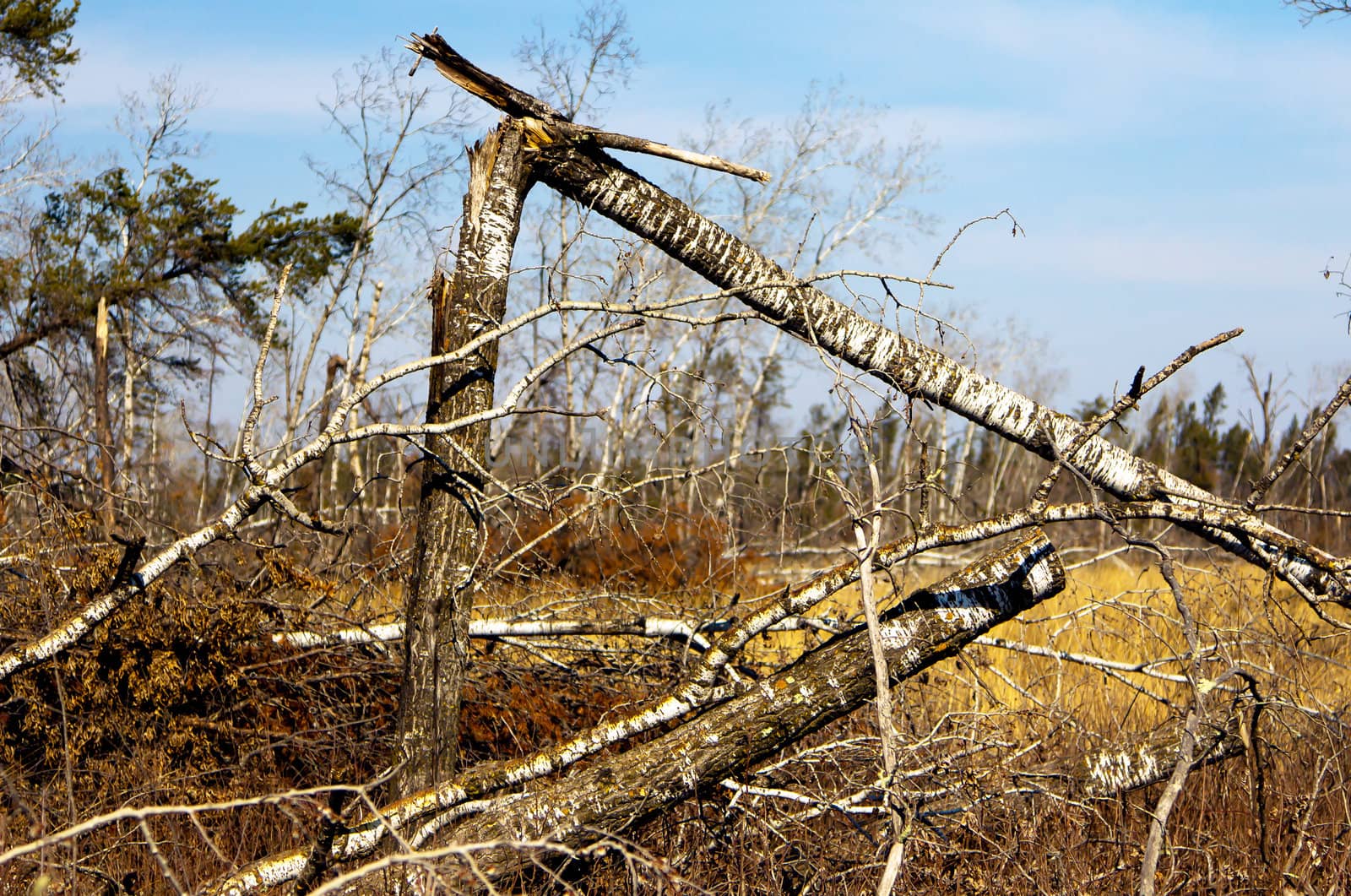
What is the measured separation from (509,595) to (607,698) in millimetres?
1512

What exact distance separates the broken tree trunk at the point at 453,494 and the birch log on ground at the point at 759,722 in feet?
1.66

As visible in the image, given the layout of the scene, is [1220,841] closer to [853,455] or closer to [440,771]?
[853,455]

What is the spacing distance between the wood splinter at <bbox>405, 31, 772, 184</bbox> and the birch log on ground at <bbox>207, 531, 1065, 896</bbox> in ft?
5.96

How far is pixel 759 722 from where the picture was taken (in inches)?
150

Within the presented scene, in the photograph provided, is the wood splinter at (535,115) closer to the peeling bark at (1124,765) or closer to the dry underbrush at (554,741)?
the dry underbrush at (554,741)

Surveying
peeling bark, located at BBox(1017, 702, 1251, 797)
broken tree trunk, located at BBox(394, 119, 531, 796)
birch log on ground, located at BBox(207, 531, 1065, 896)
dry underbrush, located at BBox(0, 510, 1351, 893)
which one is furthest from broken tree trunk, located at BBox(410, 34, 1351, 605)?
peeling bark, located at BBox(1017, 702, 1251, 797)

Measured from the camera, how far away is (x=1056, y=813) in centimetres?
472

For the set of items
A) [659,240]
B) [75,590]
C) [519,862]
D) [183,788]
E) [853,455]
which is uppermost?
[659,240]

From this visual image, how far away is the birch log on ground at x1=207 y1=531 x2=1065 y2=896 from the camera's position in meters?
3.68

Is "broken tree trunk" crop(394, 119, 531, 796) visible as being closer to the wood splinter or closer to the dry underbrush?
the wood splinter

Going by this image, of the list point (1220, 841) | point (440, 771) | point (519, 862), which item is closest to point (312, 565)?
point (440, 771)

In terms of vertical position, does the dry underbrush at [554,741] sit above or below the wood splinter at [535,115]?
below

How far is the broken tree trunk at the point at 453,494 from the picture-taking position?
13.8 feet

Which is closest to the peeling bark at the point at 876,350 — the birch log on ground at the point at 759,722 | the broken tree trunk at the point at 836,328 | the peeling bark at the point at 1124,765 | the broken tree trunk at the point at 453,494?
the broken tree trunk at the point at 836,328
